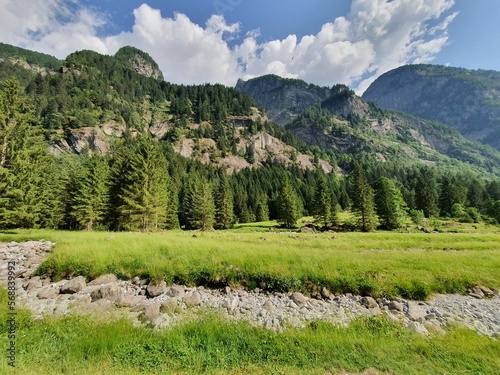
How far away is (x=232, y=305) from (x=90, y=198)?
42.5m

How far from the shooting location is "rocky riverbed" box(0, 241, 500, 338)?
1109 centimetres

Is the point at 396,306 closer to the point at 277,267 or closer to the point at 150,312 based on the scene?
the point at 277,267

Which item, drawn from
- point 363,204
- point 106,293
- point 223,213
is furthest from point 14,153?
point 363,204

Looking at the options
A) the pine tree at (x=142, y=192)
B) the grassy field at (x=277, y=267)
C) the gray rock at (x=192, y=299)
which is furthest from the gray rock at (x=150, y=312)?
the pine tree at (x=142, y=192)

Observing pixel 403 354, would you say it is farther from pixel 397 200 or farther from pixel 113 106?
pixel 113 106

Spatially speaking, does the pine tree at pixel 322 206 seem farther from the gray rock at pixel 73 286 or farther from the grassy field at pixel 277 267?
the gray rock at pixel 73 286

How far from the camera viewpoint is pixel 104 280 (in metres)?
15.2

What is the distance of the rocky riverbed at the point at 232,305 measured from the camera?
36.4 feet

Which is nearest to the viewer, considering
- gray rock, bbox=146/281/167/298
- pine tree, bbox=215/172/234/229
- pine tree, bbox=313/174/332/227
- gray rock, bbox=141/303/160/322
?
gray rock, bbox=141/303/160/322

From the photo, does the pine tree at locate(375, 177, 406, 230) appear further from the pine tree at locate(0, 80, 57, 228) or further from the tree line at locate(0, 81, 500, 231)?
the pine tree at locate(0, 80, 57, 228)

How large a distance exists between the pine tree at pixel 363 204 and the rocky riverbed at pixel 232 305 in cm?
4186

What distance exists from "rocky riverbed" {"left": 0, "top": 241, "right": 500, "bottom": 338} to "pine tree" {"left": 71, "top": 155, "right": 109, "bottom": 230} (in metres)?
29.2

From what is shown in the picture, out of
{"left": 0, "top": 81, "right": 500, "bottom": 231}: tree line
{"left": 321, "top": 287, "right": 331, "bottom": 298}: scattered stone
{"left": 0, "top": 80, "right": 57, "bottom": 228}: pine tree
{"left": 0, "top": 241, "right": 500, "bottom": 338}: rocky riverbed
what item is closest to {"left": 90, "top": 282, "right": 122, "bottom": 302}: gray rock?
{"left": 0, "top": 241, "right": 500, "bottom": 338}: rocky riverbed

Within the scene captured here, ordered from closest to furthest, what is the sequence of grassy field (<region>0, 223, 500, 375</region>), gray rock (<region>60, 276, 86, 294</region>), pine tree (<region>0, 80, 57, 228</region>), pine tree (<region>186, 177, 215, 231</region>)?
grassy field (<region>0, 223, 500, 375</region>) < gray rock (<region>60, 276, 86, 294</region>) < pine tree (<region>0, 80, 57, 228</region>) < pine tree (<region>186, 177, 215, 231</region>)
